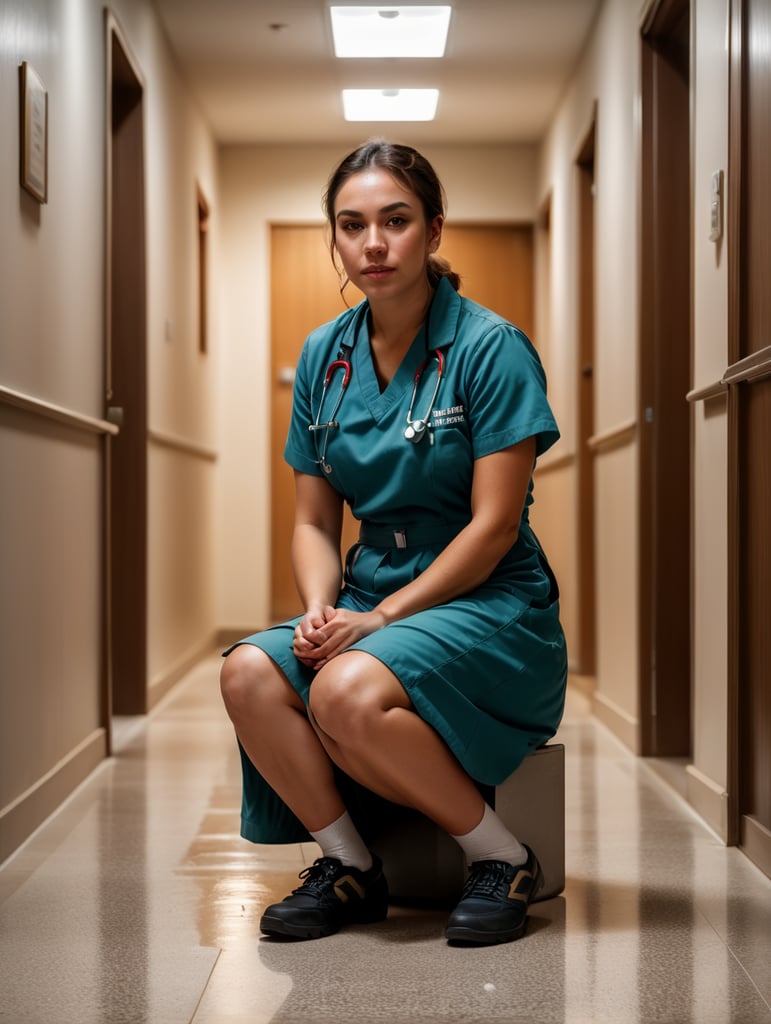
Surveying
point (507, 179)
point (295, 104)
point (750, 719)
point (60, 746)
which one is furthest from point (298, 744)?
point (507, 179)

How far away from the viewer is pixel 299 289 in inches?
249

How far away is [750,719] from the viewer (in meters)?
2.24

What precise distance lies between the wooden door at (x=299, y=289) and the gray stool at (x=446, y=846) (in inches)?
170

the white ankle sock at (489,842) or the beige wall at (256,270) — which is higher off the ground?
the beige wall at (256,270)

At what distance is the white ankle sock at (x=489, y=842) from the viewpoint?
1784mm

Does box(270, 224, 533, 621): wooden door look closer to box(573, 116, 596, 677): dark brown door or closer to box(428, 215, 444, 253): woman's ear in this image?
box(573, 116, 596, 677): dark brown door

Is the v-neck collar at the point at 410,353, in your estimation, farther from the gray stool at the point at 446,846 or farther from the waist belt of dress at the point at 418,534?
the gray stool at the point at 446,846

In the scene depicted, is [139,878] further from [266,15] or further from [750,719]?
[266,15]

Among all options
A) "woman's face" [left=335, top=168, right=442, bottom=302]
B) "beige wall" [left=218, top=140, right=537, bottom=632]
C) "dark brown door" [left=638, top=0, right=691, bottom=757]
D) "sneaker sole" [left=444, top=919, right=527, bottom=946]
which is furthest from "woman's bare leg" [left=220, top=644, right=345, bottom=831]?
"beige wall" [left=218, top=140, right=537, bottom=632]

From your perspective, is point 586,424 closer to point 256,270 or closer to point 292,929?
point 256,270

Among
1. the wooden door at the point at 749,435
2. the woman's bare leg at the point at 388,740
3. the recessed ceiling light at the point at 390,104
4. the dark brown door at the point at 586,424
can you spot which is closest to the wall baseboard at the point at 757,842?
the wooden door at the point at 749,435

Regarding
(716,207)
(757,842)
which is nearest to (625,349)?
(716,207)

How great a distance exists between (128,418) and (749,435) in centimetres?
227

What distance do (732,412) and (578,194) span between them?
2760 millimetres
